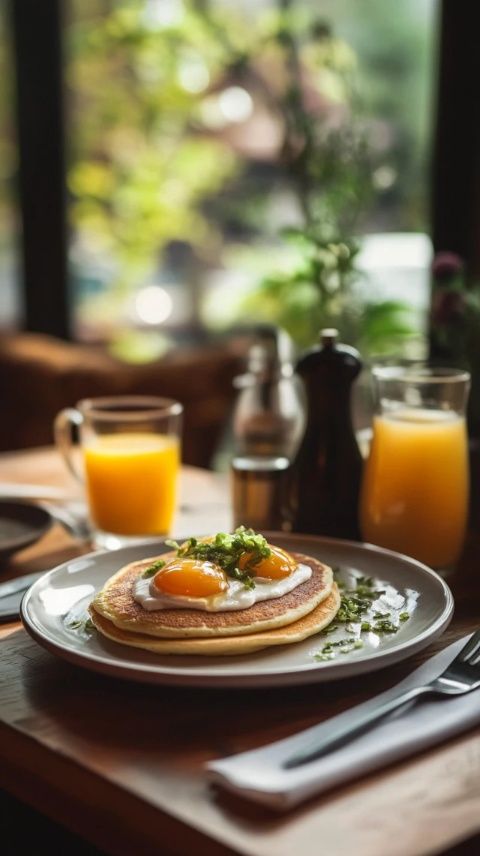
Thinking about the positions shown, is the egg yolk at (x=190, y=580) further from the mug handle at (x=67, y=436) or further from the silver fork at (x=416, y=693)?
the mug handle at (x=67, y=436)

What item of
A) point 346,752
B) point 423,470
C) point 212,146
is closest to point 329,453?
point 423,470

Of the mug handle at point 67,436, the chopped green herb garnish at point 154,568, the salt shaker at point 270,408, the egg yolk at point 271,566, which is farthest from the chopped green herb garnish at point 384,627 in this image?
the mug handle at point 67,436

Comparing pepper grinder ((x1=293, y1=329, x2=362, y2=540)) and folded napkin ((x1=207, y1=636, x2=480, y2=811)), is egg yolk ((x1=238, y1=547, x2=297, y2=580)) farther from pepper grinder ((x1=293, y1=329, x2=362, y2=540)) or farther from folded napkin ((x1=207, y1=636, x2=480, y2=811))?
pepper grinder ((x1=293, y1=329, x2=362, y2=540))

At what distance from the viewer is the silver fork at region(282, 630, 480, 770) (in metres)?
0.84

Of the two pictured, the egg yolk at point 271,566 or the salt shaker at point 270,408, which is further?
the salt shaker at point 270,408

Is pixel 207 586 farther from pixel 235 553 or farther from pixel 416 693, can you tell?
pixel 416 693

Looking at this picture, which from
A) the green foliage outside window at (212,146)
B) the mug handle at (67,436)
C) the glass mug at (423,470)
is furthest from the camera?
the green foliage outside window at (212,146)

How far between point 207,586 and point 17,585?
360 mm

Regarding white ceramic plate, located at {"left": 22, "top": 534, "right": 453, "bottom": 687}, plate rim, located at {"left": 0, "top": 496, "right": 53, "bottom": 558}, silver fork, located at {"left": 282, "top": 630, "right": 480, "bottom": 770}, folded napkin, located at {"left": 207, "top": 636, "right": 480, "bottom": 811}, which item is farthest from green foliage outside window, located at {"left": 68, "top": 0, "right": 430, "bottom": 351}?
folded napkin, located at {"left": 207, "top": 636, "right": 480, "bottom": 811}

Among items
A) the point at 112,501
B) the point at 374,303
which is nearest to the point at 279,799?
the point at 112,501

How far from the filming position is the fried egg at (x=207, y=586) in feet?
3.41

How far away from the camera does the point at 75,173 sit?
13.9ft

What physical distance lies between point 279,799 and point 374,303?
2.18 meters

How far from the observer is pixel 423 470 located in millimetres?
1421
